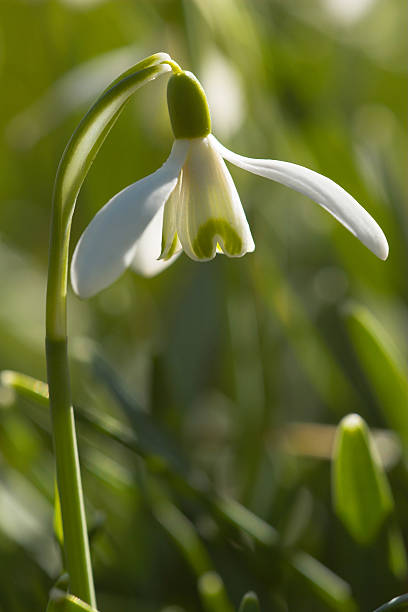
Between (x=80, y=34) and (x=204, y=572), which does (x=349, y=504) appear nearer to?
(x=204, y=572)

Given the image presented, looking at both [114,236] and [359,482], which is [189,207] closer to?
[114,236]

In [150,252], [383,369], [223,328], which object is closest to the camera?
[150,252]

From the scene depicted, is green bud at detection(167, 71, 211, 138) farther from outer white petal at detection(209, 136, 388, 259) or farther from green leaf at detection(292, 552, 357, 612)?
green leaf at detection(292, 552, 357, 612)

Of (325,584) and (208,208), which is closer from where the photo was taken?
(208,208)

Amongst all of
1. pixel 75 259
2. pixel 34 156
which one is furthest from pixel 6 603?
pixel 34 156

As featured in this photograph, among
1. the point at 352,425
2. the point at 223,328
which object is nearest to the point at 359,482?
the point at 352,425

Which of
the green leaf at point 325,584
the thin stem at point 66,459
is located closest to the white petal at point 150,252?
the thin stem at point 66,459

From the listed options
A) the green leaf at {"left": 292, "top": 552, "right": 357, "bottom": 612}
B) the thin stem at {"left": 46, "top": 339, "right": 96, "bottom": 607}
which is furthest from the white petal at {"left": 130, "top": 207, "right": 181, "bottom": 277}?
the green leaf at {"left": 292, "top": 552, "right": 357, "bottom": 612}

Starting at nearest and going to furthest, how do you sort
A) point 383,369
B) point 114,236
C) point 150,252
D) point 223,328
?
1. point 114,236
2. point 150,252
3. point 383,369
4. point 223,328
